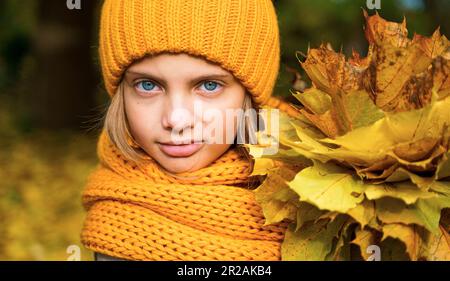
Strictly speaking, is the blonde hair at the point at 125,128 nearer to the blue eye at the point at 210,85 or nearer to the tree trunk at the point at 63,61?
the blue eye at the point at 210,85

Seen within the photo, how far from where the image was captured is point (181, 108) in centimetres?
176

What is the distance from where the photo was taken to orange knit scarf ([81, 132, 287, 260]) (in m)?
1.75

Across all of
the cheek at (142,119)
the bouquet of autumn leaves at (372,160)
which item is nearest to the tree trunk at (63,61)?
the cheek at (142,119)

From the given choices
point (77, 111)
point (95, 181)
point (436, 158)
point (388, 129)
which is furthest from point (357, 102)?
point (77, 111)

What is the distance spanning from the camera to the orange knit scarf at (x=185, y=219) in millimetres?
1746

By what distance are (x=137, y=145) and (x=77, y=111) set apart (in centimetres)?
446

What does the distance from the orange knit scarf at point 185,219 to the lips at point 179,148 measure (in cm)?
7

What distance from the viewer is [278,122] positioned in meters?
1.77

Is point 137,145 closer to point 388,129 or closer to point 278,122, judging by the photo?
point 278,122

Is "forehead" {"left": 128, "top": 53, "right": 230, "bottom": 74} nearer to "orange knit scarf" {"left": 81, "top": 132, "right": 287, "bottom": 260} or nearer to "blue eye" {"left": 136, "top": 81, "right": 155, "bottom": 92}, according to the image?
"blue eye" {"left": 136, "top": 81, "right": 155, "bottom": 92}

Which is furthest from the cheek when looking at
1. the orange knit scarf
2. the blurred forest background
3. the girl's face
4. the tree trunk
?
the tree trunk

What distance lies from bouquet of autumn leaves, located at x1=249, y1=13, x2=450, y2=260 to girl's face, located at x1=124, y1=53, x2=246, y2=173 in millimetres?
233
